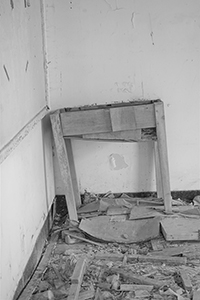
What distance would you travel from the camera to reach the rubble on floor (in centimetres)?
323

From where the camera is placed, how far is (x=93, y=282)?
11.1ft

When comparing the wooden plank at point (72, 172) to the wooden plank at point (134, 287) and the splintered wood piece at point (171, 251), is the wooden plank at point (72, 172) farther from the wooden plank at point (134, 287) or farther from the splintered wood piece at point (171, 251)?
the wooden plank at point (134, 287)

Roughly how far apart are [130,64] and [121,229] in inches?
62.8

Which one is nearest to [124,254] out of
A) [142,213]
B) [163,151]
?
[142,213]

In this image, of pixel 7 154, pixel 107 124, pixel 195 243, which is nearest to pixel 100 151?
pixel 107 124

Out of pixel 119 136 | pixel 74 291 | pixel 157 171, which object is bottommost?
pixel 74 291

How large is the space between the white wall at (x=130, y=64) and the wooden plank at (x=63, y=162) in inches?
18.0

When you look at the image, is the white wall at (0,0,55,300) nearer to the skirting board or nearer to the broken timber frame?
the skirting board

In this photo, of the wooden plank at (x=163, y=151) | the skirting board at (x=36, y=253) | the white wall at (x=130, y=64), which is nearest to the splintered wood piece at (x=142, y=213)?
the wooden plank at (x=163, y=151)

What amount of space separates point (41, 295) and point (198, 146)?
2.35m

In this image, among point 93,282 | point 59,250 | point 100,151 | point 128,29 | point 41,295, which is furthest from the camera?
point 100,151

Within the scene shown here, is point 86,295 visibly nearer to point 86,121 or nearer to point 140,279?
point 140,279

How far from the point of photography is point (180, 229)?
4.07 meters

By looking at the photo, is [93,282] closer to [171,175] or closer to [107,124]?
[107,124]
